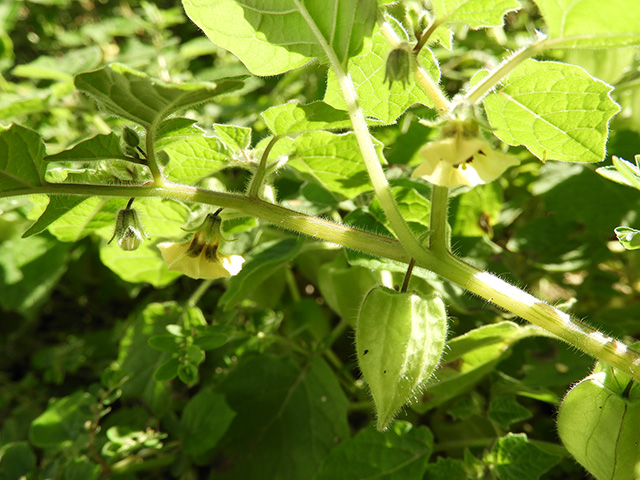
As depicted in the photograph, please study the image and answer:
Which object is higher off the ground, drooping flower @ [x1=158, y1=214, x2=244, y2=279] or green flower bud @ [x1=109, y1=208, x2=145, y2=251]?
green flower bud @ [x1=109, y1=208, x2=145, y2=251]

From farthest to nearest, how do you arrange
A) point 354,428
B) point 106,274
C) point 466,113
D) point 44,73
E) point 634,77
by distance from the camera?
1. point 106,274
2. point 44,73
3. point 354,428
4. point 634,77
5. point 466,113

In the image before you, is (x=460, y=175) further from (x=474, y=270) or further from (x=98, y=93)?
(x=98, y=93)

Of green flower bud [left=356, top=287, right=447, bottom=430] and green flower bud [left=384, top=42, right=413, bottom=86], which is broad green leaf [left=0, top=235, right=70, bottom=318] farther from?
green flower bud [left=384, top=42, right=413, bottom=86]

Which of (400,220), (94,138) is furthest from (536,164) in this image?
(94,138)

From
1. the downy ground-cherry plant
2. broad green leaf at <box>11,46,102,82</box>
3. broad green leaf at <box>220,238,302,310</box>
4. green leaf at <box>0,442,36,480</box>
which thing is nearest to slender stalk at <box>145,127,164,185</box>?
the downy ground-cherry plant

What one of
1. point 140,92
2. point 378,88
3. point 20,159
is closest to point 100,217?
point 20,159

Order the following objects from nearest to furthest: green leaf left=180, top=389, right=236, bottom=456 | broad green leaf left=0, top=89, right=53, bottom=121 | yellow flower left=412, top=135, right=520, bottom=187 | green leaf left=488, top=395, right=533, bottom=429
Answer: yellow flower left=412, top=135, right=520, bottom=187 < green leaf left=488, top=395, right=533, bottom=429 < green leaf left=180, top=389, right=236, bottom=456 < broad green leaf left=0, top=89, right=53, bottom=121
